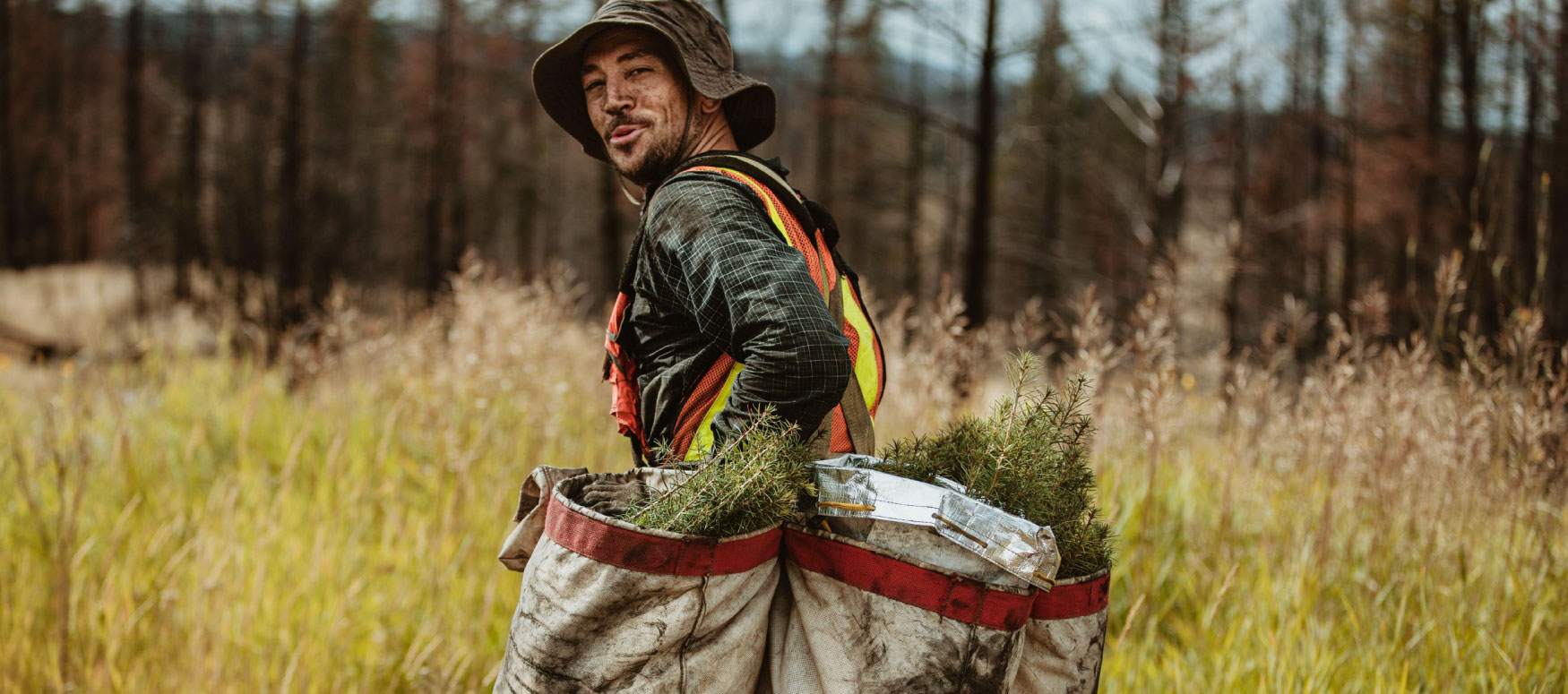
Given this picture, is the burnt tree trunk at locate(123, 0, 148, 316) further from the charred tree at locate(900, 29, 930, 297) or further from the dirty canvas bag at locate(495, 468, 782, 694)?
the dirty canvas bag at locate(495, 468, 782, 694)

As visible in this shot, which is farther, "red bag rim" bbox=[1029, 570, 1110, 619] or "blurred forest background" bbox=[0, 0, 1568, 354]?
"blurred forest background" bbox=[0, 0, 1568, 354]

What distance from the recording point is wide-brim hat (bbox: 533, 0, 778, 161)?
1.74 m

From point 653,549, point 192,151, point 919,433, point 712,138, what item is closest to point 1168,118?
point 919,433

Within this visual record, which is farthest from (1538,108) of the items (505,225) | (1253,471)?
Answer: (505,225)

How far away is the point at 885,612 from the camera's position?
50.1 inches

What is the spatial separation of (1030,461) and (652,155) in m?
0.98

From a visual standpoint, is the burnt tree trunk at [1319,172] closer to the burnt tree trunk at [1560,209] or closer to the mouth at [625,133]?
the burnt tree trunk at [1560,209]

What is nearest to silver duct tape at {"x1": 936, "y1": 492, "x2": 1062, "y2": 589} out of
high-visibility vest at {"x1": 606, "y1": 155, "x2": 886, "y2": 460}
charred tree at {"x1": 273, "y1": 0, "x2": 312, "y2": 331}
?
high-visibility vest at {"x1": 606, "y1": 155, "x2": 886, "y2": 460}

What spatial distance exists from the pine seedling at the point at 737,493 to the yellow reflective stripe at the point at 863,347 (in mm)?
390

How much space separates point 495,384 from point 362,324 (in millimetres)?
3845

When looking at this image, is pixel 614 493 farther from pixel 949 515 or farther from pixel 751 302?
pixel 949 515

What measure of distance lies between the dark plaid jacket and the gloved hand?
0.54 feet

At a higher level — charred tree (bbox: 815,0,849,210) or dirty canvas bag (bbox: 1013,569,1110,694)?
charred tree (bbox: 815,0,849,210)

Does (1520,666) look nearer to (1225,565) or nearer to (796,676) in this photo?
(1225,565)
